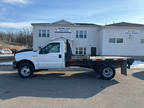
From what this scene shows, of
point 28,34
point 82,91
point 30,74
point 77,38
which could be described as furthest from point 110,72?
point 28,34

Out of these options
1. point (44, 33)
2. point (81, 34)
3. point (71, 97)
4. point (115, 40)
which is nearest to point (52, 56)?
point (71, 97)

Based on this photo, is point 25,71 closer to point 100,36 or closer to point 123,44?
point 100,36

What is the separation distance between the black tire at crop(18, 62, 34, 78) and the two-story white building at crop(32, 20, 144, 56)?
16.6 m

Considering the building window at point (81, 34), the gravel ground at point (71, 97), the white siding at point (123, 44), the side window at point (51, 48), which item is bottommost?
the gravel ground at point (71, 97)

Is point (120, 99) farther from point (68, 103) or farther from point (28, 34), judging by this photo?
point (28, 34)

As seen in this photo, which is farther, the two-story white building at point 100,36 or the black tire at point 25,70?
the two-story white building at point 100,36

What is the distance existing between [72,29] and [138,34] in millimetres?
13341

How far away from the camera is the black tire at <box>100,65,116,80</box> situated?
23.9 feet

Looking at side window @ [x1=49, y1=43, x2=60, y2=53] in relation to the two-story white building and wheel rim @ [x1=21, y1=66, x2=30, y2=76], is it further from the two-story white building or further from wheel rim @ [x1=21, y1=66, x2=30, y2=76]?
the two-story white building

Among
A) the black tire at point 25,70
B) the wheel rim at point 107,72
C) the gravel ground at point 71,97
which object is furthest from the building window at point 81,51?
the gravel ground at point 71,97

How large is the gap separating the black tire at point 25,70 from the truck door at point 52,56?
63 cm

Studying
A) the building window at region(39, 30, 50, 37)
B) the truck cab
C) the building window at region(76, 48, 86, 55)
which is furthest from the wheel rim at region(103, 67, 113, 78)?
the building window at region(39, 30, 50, 37)

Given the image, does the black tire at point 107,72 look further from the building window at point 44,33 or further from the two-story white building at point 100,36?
the building window at point 44,33

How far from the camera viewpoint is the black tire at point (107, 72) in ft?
23.9
